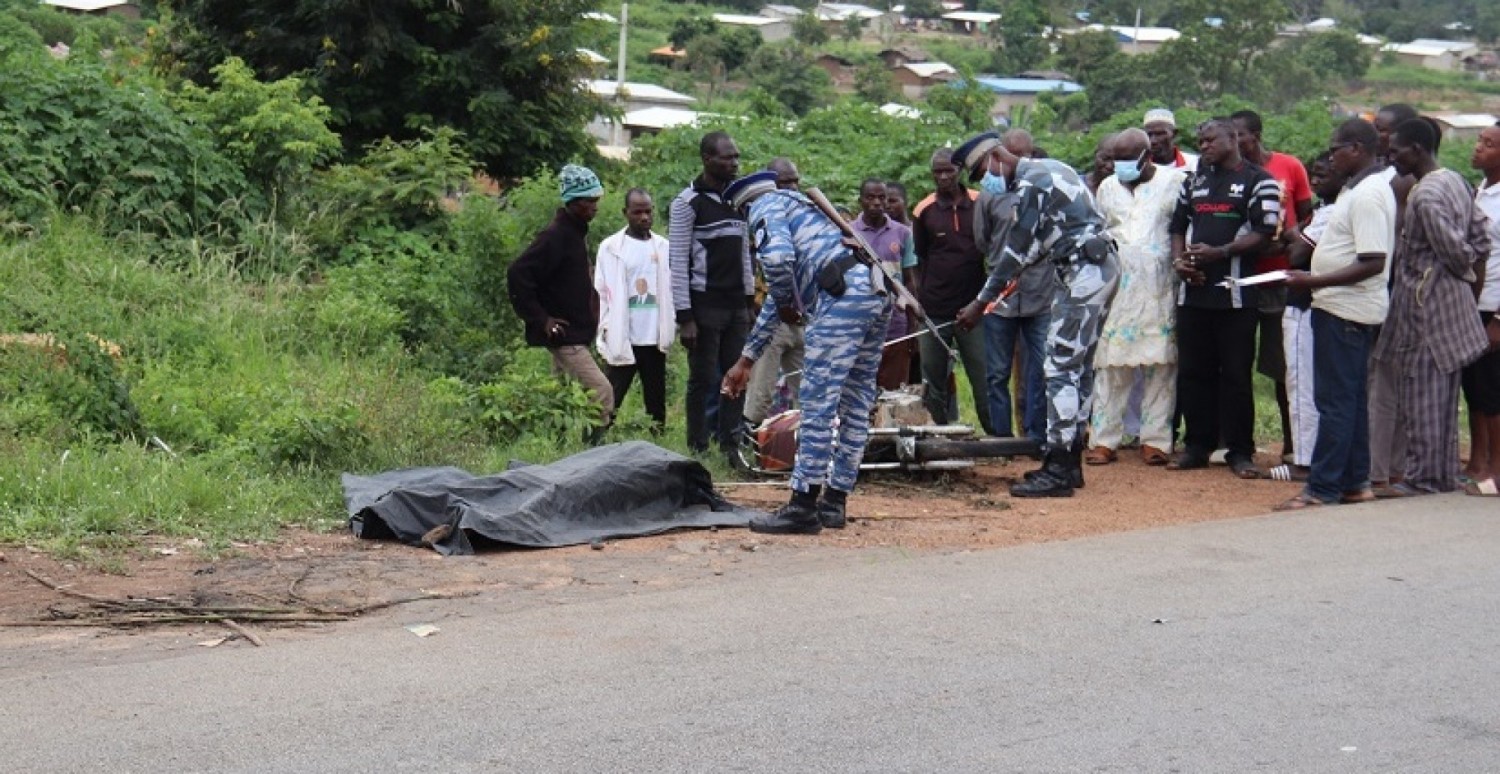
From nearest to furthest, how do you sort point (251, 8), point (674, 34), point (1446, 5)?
1. point (251, 8)
2. point (674, 34)
3. point (1446, 5)

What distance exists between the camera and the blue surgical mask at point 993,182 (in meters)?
10.3

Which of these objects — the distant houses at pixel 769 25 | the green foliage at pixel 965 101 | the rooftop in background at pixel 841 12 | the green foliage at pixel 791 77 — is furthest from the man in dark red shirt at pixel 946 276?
the rooftop in background at pixel 841 12

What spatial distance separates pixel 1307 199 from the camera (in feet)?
38.6

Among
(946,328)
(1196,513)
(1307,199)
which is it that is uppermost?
(1307,199)

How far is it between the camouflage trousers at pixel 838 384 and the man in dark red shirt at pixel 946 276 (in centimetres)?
278

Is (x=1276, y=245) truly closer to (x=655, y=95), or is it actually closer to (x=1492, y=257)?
(x=1492, y=257)

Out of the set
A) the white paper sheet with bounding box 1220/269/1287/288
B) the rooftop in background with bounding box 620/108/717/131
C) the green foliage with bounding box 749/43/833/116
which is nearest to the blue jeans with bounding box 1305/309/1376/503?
the white paper sheet with bounding box 1220/269/1287/288

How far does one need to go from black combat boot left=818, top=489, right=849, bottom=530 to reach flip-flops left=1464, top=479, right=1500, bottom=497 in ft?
13.0

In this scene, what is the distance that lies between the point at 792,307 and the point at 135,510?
3360mm

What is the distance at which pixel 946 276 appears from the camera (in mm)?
12117

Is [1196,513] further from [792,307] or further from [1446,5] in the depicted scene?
[1446,5]

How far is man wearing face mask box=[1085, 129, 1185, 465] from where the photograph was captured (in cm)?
1152

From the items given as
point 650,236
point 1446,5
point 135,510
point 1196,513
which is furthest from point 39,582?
point 1446,5

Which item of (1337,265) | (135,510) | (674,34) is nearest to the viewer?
(135,510)
